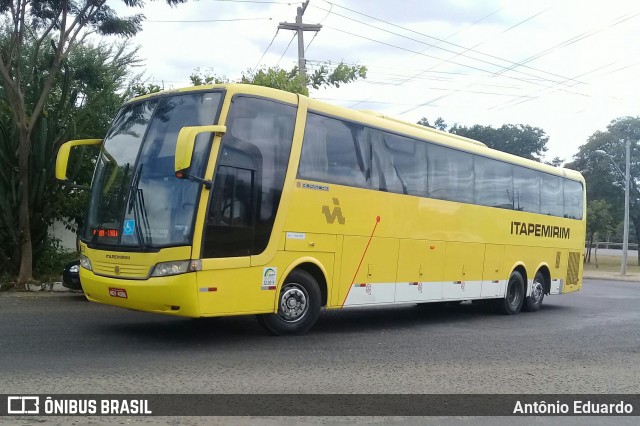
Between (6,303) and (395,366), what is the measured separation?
810 cm

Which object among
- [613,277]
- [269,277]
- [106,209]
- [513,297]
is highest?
[106,209]

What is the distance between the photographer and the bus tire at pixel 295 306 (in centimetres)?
967

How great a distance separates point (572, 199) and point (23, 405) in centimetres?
1530

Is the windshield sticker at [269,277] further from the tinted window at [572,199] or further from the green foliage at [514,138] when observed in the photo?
the green foliage at [514,138]

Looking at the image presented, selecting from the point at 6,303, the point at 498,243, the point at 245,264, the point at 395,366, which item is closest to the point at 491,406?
the point at 395,366

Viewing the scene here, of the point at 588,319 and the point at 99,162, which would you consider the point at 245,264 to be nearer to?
the point at 99,162

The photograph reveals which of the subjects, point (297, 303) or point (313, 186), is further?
point (313, 186)

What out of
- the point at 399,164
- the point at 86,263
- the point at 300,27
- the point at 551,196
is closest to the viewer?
the point at 86,263

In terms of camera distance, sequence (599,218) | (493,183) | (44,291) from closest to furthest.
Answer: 1. (493,183)
2. (44,291)
3. (599,218)

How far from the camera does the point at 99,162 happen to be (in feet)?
31.8

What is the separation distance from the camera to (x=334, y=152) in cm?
1041

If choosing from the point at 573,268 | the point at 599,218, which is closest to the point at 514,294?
the point at 573,268

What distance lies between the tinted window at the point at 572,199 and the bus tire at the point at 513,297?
9.96ft

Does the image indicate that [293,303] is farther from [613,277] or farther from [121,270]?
[613,277]
